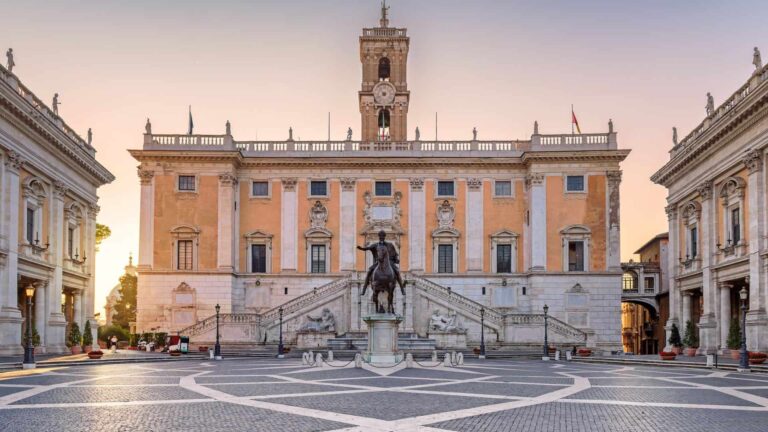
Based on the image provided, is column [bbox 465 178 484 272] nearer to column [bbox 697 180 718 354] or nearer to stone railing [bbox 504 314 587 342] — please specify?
stone railing [bbox 504 314 587 342]

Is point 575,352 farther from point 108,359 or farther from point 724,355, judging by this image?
point 108,359

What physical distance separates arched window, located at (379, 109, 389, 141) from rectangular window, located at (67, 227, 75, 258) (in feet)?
87.0

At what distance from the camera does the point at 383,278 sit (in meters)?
33.8

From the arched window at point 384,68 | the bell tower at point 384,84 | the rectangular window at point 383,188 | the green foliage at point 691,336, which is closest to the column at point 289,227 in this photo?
the rectangular window at point 383,188

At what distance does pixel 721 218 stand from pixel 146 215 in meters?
38.0

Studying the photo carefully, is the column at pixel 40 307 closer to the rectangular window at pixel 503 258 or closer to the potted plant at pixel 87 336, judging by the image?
the potted plant at pixel 87 336

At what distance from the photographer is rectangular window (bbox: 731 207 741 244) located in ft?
143

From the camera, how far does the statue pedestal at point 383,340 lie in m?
33.2

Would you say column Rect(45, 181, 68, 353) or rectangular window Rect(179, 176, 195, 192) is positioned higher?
rectangular window Rect(179, 176, 195, 192)

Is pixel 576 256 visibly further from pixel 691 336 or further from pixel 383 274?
pixel 383 274

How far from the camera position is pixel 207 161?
62094 millimetres

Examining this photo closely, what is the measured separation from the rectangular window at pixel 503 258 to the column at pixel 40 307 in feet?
102

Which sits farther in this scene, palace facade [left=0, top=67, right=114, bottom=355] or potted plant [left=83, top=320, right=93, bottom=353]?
potted plant [left=83, top=320, right=93, bottom=353]

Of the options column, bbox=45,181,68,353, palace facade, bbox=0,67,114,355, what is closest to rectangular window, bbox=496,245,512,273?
palace facade, bbox=0,67,114,355
